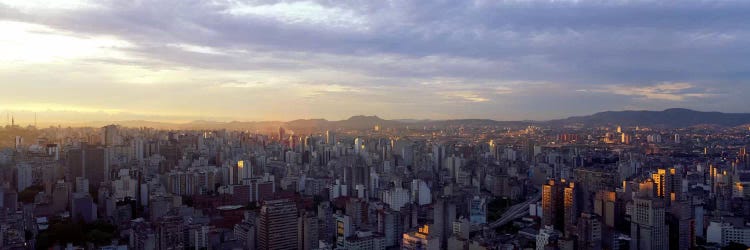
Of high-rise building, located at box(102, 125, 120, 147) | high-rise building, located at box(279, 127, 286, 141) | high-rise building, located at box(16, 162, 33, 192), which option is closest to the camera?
high-rise building, located at box(16, 162, 33, 192)

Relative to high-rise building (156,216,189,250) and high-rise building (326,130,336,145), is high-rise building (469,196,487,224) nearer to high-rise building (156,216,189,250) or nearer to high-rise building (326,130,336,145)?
high-rise building (156,216,189,250)

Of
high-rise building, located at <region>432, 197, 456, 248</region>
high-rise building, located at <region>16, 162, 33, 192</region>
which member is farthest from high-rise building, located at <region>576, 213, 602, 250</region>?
high-rise building, located at <region>16, 162, 33, 192</region>

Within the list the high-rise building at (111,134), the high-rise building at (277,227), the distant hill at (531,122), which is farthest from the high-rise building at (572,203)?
the high-rise building at (111,134)

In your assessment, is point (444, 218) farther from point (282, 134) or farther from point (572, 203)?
point (282, 134)

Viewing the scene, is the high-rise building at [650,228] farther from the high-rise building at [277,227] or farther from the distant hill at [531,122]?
the distant hill at [531,122]

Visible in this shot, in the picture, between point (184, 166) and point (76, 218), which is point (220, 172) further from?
point (76, 218)

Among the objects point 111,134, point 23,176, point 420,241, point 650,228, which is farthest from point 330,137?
point 650,228

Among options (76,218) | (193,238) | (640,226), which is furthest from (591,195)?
(76,218)
